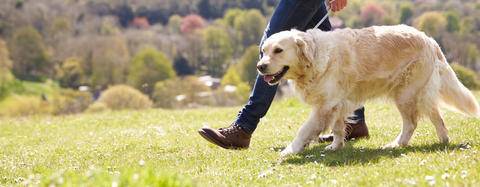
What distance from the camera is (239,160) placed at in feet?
23.2

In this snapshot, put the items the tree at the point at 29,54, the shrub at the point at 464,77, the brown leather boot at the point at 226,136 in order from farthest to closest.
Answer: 1. the tree at the point at 29,54
2. the shrub at the point at 464,77
3. the brown leather boot at the point at 226,136

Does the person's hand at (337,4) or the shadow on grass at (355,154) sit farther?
the person's hand at (337,4)

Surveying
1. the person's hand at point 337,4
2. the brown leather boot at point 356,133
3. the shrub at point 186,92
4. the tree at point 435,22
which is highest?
the person's hand at point 337,4

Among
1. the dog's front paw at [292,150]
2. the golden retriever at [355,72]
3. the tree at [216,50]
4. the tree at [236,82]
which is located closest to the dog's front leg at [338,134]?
the golden retriever at [355,72]

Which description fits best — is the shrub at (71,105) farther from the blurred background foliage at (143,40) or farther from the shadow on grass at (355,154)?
the shadow on grass at (355,154)

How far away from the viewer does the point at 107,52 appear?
111 meters

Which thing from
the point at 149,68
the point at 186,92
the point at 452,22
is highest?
the point at 452,22

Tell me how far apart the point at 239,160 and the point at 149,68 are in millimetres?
101529

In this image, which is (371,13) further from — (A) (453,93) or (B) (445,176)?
(B) (445,176)

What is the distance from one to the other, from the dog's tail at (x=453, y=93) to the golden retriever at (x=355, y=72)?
0.01 meters

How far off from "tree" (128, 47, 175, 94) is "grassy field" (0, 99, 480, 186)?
92539 millimetres

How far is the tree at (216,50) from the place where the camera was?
125188mm

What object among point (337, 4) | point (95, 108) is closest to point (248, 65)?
point (95, 108)

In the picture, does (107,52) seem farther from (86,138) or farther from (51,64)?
(86,138)
